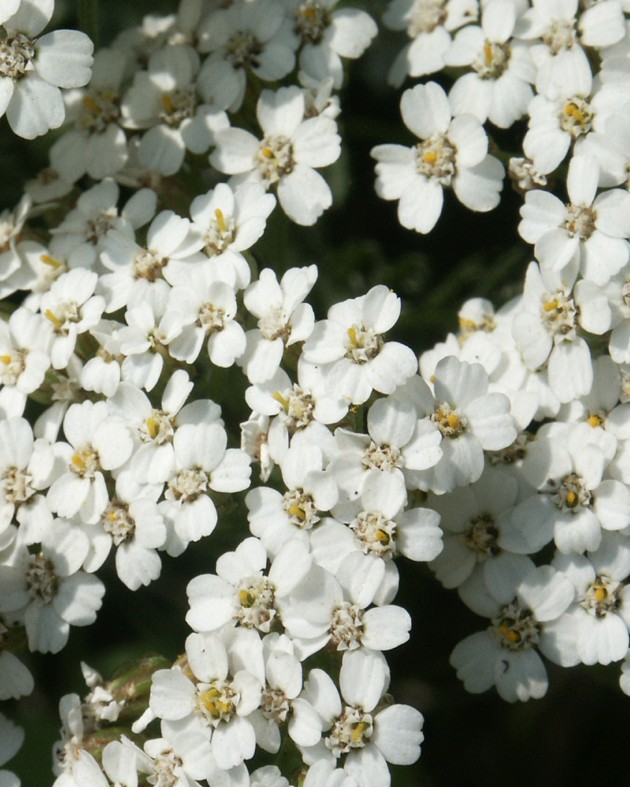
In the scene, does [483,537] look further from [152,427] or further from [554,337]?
[152,427]

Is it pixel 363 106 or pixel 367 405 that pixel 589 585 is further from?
pixel 363 106

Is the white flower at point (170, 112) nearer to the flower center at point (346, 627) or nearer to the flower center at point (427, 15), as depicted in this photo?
the flower center at point (427, 15)

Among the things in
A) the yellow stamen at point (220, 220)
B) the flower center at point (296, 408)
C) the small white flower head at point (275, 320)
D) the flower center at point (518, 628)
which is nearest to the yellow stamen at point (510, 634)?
the flower center at point (518, 628)

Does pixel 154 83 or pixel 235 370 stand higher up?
pixel 154 83

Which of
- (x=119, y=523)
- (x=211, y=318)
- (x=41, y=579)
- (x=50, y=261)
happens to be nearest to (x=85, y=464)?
(x=119, y=523)

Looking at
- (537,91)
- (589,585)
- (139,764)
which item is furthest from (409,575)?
(537,91)

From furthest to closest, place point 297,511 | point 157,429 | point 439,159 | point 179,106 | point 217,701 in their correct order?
point 179,106 → point 439,159 → point 157,429 → point 297,511 → point 217,701
